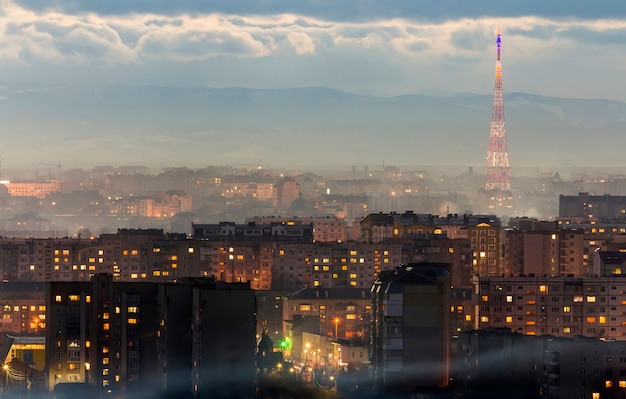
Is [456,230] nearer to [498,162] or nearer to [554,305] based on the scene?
[554,305]

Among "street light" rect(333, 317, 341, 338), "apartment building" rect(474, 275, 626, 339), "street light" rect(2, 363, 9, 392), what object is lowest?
"street light" rect(2, 363, 9, 392)

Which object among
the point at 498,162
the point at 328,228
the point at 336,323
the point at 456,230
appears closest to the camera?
the point at 336,323

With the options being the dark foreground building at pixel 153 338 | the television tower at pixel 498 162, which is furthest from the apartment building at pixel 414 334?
the television tower at pixel 498 162

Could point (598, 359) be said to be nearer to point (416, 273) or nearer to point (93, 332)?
point (416, 273)

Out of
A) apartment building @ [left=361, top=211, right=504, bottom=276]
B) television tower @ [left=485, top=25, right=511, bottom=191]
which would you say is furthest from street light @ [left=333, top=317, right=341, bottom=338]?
television tower @ [left=485, top=25, right=511, bottom=191]

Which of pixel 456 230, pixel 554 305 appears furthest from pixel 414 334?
pixel 456 230

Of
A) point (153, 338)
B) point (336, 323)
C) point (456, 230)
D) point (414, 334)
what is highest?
point (456, 230)

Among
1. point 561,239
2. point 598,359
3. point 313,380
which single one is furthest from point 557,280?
point 561,239

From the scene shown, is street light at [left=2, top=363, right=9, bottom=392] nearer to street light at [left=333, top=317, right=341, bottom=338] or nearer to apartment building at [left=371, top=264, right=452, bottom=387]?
apartment building at [left=371, top=264, right=452, bottom=387]

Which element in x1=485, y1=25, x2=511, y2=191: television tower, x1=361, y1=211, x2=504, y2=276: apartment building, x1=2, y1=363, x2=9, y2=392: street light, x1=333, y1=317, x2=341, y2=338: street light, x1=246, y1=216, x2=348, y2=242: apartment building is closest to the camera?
x1=2, y1=363, x2=9, y2=392: street light
